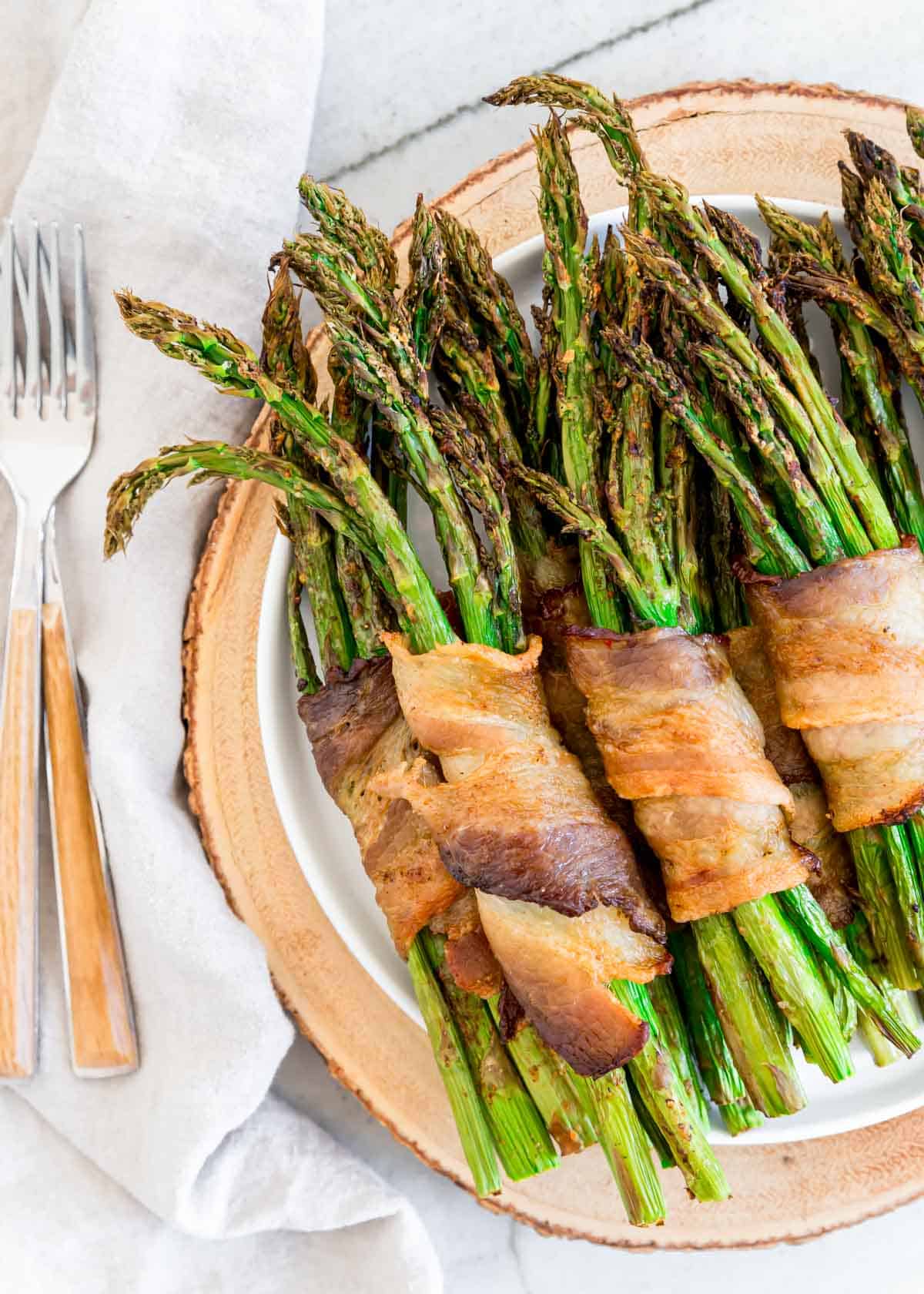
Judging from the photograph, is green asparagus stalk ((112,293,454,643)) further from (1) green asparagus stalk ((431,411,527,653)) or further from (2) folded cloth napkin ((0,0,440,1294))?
(2) folded cloth napkin ((0,0,440,1294))

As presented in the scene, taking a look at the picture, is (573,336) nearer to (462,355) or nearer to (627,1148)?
(462,355)

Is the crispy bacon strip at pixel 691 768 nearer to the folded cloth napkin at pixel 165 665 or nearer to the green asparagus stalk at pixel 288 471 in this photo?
the green asparagus stalk at pixel 288 471

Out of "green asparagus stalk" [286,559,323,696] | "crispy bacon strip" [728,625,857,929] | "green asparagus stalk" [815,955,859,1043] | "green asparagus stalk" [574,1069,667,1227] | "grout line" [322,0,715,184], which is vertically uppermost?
"grout line" [322,0,715,184]

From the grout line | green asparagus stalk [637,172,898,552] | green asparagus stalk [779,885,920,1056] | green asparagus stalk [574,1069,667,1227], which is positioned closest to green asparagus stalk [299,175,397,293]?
green asparagus stalk [637,172,898,552]

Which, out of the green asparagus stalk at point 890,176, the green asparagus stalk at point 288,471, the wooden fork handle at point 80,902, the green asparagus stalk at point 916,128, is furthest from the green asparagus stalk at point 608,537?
the wooden fork handle at point 80,902

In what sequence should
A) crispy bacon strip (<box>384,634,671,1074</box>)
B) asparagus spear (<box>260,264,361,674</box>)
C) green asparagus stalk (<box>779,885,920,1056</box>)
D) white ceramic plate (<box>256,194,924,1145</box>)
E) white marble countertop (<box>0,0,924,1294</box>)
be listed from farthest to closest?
white marble countertop (<box>0,0,924,1294</box>)
white ceramic plate (<box>256,194,924,1145</box>)
asparagus spear (<box>260,264,361,674</box>)
green asparagus stalk (<box>779,885,920,1056</box>)
crispy bacon strip (<box>384,634,671,1074</box>)

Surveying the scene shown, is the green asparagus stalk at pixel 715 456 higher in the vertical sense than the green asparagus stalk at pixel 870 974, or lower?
higher
